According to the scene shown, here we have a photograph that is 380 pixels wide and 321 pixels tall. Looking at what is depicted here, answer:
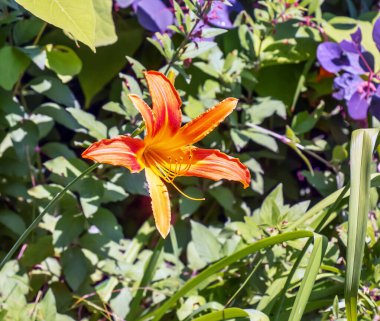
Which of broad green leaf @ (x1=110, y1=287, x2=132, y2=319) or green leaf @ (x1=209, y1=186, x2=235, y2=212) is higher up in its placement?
green leaf @ (x1=209, y1=186, x2=235, y2=212)

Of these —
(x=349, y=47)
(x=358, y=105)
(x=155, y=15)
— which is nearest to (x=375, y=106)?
(x=358, y=105)

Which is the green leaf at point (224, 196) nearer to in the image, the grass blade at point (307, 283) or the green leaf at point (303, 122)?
the green leaf at point (303, 122)

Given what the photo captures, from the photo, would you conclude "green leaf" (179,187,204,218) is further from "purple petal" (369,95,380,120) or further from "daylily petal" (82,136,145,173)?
"daylily petal" (82,136,145,173)

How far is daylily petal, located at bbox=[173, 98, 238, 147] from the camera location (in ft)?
3.48

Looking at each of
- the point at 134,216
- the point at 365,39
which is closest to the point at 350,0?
the point at 365,39

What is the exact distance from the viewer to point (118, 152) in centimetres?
99

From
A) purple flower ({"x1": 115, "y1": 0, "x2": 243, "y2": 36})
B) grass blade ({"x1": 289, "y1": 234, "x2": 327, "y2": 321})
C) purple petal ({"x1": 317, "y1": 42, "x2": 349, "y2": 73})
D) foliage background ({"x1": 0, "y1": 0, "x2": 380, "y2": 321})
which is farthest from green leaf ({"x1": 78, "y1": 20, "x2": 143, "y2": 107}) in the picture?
grass blade ({"x1": 289, "y1": 234, "x2": 327, "y2": 321})

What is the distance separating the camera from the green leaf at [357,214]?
39.7 inches

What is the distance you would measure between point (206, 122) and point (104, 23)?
0.61 metres

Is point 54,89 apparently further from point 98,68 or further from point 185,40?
point 185,40

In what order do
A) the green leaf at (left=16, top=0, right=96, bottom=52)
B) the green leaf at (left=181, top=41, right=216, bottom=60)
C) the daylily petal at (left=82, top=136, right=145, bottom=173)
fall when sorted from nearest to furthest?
the daylily petal at (left=82, top=136, right=145, bottom=173)
the green leaf at (left=16, top=0, right=96, bottom=52)
the green leaf at (left=181, top=41, right=216, bottom=60)

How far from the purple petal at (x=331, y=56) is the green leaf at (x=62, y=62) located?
536 mm

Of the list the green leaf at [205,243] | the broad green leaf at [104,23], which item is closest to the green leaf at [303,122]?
the green leaf at [205,243]

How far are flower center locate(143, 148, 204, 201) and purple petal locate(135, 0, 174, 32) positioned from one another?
23.3 inches
